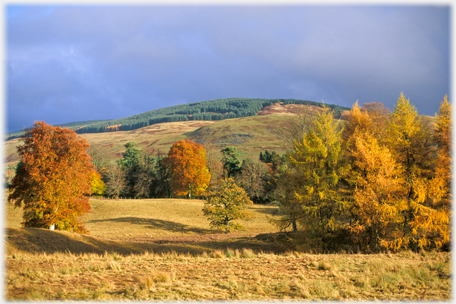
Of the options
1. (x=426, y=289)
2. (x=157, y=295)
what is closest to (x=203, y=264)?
(x=157, y=295)

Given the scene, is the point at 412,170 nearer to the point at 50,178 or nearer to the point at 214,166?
the point at 50,178

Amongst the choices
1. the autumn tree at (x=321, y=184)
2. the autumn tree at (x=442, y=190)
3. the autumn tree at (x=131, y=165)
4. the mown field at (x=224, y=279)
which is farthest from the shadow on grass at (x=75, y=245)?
the autumn tree at (x=131, y=165)

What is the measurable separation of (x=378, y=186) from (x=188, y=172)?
45.9m

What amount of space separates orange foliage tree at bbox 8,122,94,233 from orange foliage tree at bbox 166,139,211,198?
120 ft

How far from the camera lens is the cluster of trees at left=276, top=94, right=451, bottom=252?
18.5 metres

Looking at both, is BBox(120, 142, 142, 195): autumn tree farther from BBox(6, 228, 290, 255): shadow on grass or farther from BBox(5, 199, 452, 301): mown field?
BBox(5, 199, 452, 301): mown field

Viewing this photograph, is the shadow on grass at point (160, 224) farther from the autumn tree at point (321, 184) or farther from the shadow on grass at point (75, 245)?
the autumn tree at point (321, 184)

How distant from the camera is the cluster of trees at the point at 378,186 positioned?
18.5 meters

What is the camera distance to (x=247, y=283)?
9852 mm

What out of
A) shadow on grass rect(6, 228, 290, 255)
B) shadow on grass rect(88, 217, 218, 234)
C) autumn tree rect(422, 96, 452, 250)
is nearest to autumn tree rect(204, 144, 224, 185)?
shadow on grass rect(88, 217, 218, 234)

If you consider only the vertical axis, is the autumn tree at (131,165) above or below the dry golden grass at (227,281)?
above

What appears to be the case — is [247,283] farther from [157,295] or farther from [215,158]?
[215,158]

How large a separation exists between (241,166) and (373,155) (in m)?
49.9

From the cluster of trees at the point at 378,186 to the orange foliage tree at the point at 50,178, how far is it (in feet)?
56.6
